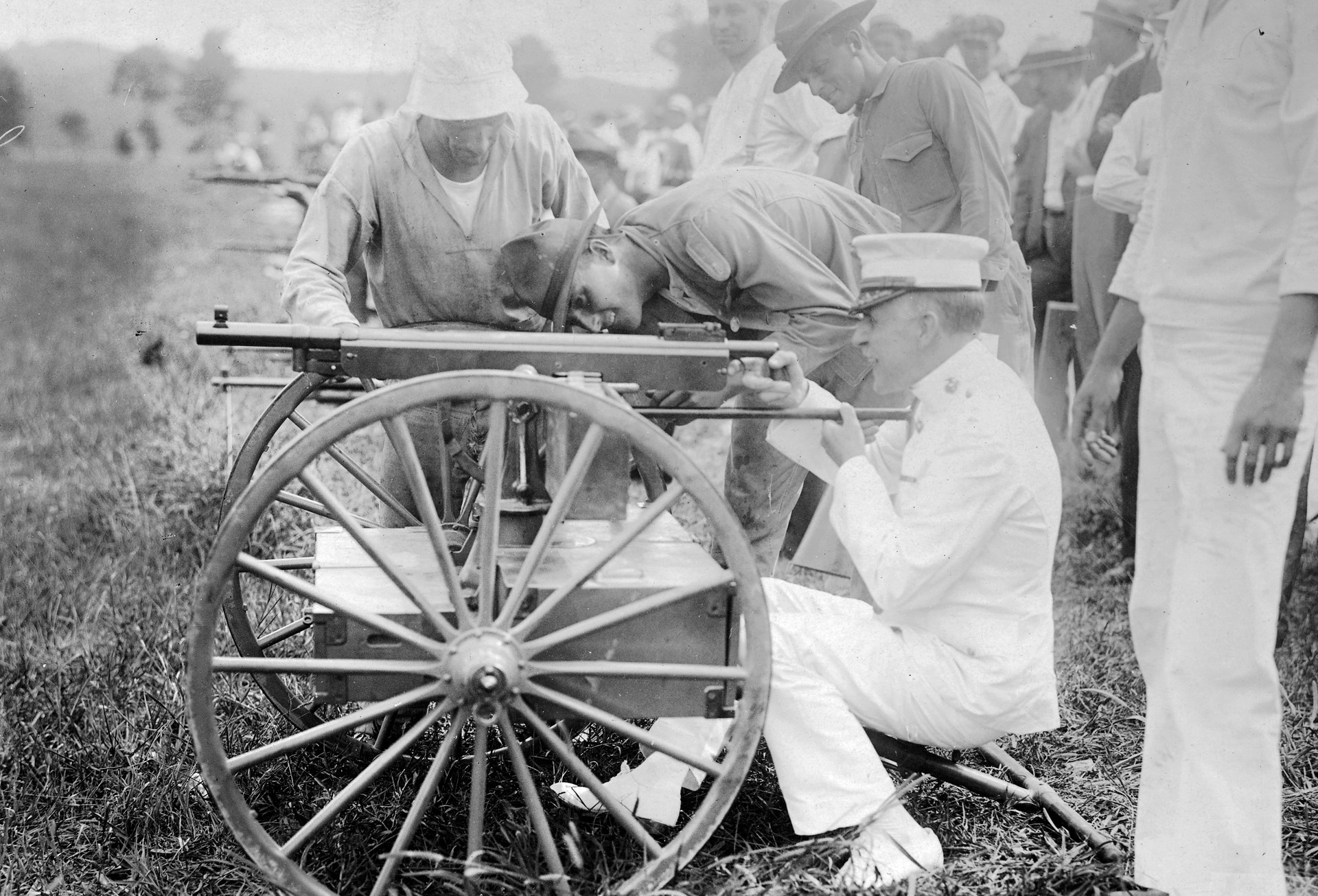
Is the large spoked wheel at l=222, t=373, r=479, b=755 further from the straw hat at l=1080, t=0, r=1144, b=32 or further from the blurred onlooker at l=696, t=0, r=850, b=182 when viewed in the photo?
the straw hat at l=1080, t=0, r=1144, b=32

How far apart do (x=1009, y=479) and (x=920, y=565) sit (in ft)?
0.91

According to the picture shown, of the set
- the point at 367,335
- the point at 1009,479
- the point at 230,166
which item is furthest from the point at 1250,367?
the point at 230,166

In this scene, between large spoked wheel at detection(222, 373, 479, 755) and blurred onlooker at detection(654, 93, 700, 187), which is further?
blurred onlooker at detection(654, 93, 700, 187)

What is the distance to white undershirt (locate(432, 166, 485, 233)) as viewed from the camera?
3.93 m

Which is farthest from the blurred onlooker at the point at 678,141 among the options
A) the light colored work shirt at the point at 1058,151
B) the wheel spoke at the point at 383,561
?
the wheel spoke at the point at 383,561

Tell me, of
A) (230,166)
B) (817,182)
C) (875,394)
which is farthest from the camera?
(230,166)

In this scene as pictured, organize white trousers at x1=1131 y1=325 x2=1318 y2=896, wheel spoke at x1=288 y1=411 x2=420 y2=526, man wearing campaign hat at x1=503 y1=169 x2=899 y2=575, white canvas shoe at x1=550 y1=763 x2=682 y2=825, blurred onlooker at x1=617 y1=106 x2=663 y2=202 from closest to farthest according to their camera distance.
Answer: white trousers at x1=1131 y1=325 x2=1318 y2=896 → white canvas shoe at x1=550 y1=763 x2=682 y2=825 → wheel spoke at x1=288 y1=411 x2=420 y2=526 → man wearing campaign hat at x1=503 y1=169 x2=899 y2=575 → blurred onlooker at x1=617 y1=106 x2=663 y2=202

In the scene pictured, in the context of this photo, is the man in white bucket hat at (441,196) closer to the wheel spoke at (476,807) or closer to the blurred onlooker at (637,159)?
the blurred onlooker at (637,159)

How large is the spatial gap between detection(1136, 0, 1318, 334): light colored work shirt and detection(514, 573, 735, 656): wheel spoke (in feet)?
4.24

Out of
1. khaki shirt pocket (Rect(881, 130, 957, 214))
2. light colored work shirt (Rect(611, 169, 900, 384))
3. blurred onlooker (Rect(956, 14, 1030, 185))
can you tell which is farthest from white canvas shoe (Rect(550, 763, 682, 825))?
blurred onlooker (Rect(956, 14, 1030, 185))

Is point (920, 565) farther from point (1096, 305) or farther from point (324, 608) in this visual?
point (1096, 305)

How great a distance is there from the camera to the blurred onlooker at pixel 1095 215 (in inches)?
162

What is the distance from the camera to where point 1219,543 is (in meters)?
2.65

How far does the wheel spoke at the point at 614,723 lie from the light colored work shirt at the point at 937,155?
2.08m
